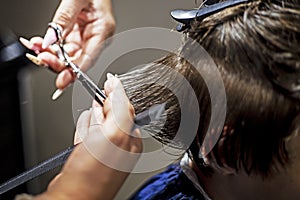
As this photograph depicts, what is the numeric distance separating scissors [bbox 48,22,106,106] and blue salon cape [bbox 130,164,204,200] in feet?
0.67

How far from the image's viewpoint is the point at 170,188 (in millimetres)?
915

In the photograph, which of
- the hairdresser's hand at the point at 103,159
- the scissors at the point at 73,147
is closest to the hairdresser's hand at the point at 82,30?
the scissors at the point at 73,147

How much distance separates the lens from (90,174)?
2.19 ft

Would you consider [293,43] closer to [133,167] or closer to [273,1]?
[273,1]

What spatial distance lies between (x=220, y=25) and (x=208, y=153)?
0.17 metres

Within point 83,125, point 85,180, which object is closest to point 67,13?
point 83,125

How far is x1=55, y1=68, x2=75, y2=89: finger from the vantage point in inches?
38.7

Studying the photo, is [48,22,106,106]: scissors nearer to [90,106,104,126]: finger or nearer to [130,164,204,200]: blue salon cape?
[90,106,104,126]: finger

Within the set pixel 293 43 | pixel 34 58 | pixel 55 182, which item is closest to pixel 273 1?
pixel 293 43

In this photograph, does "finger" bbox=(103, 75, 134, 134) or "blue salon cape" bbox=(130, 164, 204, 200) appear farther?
"blue salon cape" bbox=(130, 164, 204, 200)

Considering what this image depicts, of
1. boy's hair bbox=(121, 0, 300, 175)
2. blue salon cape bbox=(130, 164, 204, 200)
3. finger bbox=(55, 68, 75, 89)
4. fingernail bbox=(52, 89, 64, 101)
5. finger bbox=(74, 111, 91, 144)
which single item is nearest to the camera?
boy's hair bbox=(121, 0, 300, 175)

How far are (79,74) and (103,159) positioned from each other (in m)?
0.25

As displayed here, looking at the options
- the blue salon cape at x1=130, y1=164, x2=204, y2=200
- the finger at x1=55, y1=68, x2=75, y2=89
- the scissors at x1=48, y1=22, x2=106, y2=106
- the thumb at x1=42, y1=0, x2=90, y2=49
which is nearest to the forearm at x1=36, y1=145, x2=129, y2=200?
the scissors at x1=48, y1=22, x2=106, y2=106

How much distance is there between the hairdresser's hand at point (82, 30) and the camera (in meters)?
1.04
